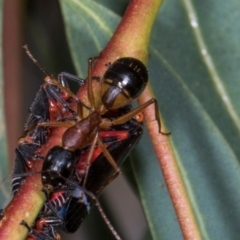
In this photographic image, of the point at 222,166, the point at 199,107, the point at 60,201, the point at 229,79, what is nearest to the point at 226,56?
the point at 229,79

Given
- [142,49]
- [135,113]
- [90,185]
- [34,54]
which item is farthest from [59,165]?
[34,54]

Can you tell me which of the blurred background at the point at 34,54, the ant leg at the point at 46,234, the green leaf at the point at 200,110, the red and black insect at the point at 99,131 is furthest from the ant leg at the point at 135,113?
the blurred background at the point at 34,54

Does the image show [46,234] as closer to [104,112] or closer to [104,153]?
[104,153]

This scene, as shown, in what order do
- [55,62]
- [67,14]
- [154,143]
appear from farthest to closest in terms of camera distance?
[55,62] < [67,14] < [154,143]

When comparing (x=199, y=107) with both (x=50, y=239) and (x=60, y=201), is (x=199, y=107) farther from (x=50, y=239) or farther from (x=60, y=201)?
(x=50, y=239)

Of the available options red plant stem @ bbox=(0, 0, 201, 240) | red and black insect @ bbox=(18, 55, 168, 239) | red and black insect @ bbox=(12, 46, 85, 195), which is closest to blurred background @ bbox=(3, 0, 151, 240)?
red and black insect @ bbox=(12, 46, 85, 195)

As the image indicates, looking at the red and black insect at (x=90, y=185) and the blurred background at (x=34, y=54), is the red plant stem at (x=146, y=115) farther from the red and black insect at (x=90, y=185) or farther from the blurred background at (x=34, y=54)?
the blurred background at (x=34, y=54)
